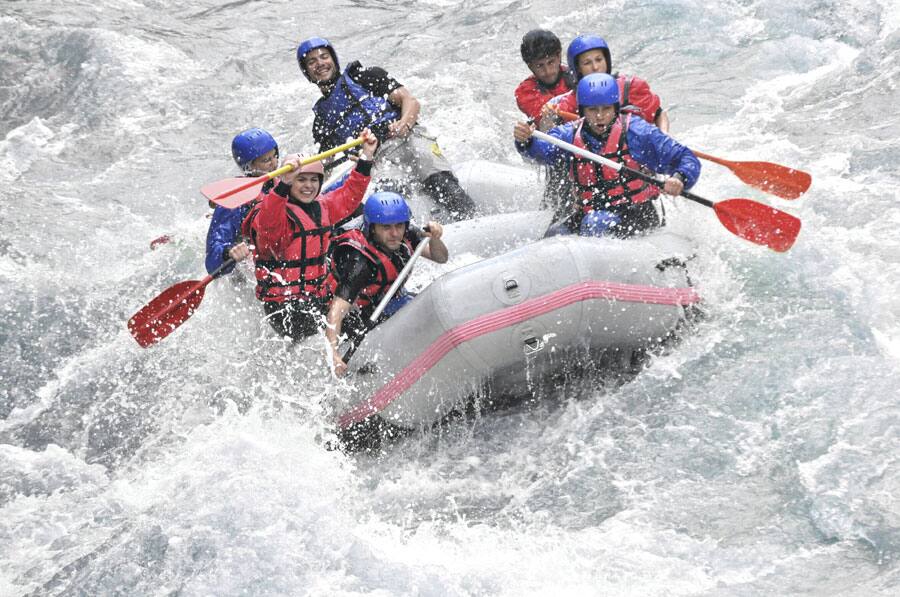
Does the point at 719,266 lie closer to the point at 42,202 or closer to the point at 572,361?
the point at 572,361

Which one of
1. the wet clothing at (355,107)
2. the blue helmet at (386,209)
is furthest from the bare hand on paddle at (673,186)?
the wet clothing at (355,107)

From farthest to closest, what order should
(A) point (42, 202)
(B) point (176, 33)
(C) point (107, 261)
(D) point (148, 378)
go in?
1. (B) point (176, 33)
2. (A) point (42, 202)
3. (C) point (107, 261)
4. (D) point (148, 378)

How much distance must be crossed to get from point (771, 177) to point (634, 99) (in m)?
1.04

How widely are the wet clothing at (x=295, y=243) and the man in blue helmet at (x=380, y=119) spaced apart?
4.15 ft

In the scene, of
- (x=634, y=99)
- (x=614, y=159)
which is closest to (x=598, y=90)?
(x=614, y=159)

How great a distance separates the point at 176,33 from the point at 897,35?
8.33 metres

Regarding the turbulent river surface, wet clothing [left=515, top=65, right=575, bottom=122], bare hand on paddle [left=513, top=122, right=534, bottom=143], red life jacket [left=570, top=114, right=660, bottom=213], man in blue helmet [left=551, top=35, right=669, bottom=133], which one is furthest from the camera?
wet clothing [left=515, top=65, right=575, bottom=122]

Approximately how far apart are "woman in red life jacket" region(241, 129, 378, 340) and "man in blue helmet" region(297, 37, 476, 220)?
1230 millimetres

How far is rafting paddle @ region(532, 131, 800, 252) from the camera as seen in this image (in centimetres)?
626

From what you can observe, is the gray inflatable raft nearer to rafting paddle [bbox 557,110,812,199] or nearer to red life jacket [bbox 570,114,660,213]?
red life jacket [bbox 570,114,660,213]

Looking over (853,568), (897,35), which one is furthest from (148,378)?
(897,35)

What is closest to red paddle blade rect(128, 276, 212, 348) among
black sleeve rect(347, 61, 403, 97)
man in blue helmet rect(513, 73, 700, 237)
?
black sleeve rect(347, 61, 403, 97)

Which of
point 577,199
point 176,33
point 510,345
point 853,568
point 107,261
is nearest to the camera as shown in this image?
point 853,568

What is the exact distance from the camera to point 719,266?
682 centimetres
